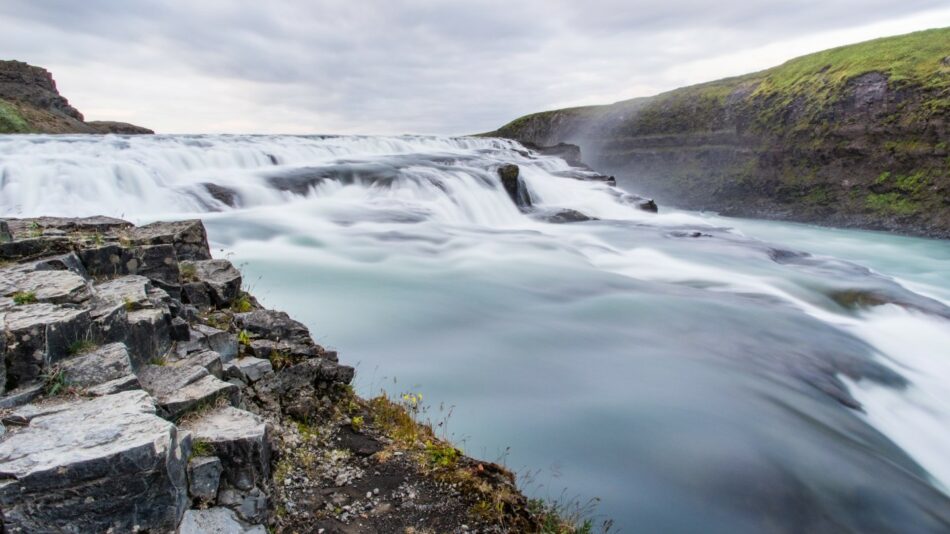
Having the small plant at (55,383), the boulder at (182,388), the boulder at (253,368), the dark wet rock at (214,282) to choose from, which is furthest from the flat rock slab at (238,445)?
the dark wet rock at (214,282)

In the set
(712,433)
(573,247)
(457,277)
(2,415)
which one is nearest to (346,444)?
(2,415)

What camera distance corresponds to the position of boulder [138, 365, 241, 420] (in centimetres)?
354

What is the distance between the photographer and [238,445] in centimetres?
326

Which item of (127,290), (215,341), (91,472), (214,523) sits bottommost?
(214,523)

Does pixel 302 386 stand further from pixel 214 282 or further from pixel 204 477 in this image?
pixel 214 282

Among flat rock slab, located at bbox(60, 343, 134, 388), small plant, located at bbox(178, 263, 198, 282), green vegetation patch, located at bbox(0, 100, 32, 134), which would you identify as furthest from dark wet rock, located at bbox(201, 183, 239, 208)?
green vegetation patch, located at bbox(0, 100, 32, 134)

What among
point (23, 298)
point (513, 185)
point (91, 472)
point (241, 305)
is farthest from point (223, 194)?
point (91, 472)

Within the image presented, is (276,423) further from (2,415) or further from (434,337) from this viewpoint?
(434,337)

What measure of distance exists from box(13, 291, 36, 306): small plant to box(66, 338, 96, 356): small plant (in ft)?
1.84

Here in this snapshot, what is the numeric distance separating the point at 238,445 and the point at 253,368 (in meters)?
1.62

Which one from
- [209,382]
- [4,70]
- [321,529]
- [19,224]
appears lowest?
[321,529]

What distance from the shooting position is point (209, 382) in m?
3.86

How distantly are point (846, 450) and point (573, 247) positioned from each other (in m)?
10.4

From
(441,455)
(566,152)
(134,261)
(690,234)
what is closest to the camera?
(441,455)
